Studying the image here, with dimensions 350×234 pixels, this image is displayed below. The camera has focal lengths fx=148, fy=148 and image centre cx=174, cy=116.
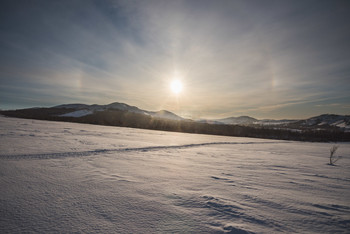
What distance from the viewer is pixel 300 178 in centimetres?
390

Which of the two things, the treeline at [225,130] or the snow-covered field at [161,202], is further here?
the treeline at [225,130]

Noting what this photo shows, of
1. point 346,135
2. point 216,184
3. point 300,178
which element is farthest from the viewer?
point 346,135

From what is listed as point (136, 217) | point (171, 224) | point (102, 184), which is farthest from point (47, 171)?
point (171, 224)

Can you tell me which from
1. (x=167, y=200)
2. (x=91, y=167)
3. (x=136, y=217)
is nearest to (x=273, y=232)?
(x=167, y=200)

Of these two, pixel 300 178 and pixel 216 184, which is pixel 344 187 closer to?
pixel 300 178

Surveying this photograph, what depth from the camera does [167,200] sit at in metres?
2.44

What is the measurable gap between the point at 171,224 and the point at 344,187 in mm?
4193

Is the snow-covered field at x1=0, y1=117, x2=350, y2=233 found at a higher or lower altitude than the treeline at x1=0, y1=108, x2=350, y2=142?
lower

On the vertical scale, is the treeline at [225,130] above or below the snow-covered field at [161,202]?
above

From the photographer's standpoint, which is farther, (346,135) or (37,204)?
(346,135)

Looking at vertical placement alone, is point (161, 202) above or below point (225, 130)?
below

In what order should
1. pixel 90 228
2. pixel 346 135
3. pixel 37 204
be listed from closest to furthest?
pixel 90 228 → pixel 37 204 → pixel 346 135

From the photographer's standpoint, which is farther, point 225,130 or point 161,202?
point 225,130

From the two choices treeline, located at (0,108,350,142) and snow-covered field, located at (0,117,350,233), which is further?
treeline, located at (0,108,350,142)
